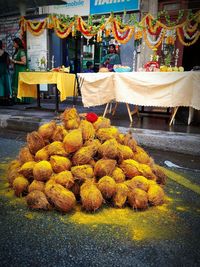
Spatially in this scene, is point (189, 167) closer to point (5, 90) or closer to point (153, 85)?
point (153, 85)

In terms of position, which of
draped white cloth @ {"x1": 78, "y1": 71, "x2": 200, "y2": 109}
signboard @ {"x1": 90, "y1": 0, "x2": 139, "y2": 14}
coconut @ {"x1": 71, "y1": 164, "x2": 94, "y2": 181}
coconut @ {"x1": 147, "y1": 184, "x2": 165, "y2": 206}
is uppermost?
signboard @ {"x1": 90, "y1": 0, "x2": 139, "y2": 14}

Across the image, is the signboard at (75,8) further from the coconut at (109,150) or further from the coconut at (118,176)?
the coconut at (118,176)

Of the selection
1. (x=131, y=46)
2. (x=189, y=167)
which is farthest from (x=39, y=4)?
(x=189, y=167)

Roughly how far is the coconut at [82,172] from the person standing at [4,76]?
701cm

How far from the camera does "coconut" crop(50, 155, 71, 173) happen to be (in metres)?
2.26

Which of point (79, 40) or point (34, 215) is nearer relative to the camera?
point (34, 215)

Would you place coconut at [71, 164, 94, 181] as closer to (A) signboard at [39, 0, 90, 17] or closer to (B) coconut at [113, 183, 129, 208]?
(B) coconut at [113, 183, 129, 208]

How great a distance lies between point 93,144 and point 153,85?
3.12m

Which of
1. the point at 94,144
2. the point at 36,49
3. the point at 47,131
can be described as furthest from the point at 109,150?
the point at 36,49

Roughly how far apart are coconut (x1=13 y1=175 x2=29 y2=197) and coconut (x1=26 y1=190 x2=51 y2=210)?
0.82ft

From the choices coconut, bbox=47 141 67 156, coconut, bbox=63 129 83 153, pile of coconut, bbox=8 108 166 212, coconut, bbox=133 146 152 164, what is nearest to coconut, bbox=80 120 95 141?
pile of coconut, bbox=8 108 166 212

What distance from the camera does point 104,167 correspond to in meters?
2.26

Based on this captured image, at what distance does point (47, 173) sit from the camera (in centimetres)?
224

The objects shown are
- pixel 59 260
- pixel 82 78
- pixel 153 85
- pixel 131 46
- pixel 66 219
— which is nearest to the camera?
pixel 59 260
